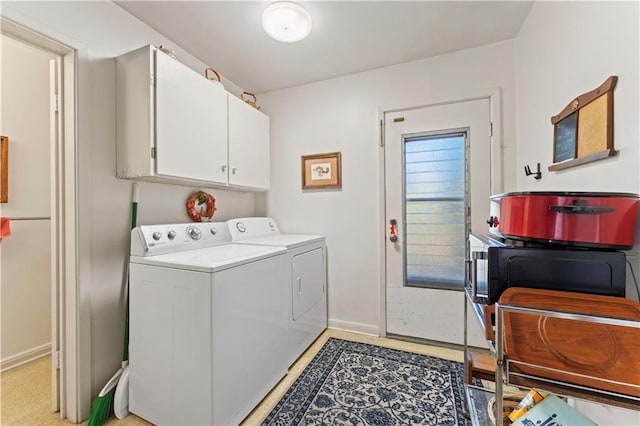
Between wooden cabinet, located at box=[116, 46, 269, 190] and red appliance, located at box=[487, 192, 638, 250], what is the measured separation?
1846 millimetres

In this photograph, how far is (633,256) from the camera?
882mm

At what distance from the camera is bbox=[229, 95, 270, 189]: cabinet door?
224cm

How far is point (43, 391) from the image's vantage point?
1.76 metres

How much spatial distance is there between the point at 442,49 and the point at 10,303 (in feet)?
13.1

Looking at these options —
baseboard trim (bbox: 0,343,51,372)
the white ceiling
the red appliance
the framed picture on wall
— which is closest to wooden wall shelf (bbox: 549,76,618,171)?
the red appliance

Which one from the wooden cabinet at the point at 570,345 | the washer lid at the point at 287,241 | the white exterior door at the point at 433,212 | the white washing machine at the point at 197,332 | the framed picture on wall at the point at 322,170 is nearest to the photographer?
the wooden cabinet at the point at 570,345

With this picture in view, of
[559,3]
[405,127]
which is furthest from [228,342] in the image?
[559,3]

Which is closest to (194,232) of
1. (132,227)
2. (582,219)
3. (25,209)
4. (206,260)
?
(132,227)

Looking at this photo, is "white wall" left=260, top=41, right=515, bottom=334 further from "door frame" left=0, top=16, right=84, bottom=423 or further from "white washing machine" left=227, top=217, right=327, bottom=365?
"door frame" left=0, top=16, right=84, bottom=423

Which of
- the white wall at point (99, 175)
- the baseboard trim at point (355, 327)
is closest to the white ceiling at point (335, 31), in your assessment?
the white wall at point (99, 175)

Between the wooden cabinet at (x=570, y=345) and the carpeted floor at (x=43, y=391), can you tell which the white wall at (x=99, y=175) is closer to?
the carpeted floor at (x=43, y=391)

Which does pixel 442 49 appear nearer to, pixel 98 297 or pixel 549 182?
pixel 549 182

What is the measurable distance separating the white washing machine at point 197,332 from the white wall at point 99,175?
0.74ft

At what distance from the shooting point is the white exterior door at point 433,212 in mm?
2166
